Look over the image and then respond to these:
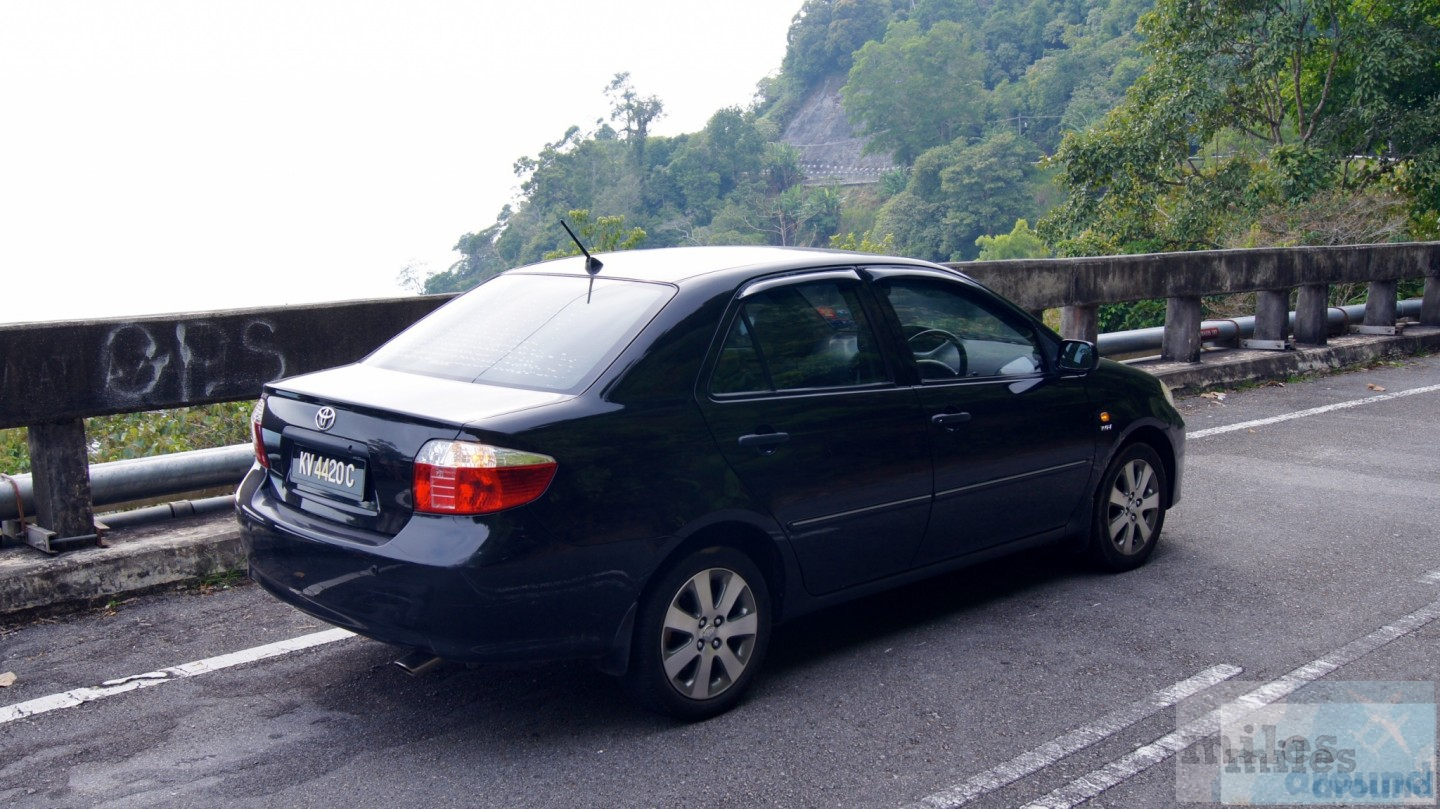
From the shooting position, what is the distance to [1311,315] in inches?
484

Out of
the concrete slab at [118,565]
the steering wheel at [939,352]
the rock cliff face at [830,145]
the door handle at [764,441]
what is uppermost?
the rock cliff face at [830,145]

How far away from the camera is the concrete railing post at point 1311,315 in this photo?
12258mm

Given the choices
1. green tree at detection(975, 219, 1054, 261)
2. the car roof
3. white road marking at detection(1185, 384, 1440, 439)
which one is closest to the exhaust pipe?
the car roof

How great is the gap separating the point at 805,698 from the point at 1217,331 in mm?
8926

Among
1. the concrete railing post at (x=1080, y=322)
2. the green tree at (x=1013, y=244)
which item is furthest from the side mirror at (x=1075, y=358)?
the green tree at (x=1013, y=244)

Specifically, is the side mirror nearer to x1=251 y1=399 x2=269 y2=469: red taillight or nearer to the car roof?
the car roof

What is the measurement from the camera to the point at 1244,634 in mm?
4785

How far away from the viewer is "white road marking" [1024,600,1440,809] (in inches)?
138

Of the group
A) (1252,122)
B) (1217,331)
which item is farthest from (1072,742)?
(1252,122)

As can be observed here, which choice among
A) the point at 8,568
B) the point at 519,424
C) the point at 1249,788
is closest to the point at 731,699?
the point at 519,424

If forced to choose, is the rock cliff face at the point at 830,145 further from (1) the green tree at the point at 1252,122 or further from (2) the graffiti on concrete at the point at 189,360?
(2) the graffiti on concrete at the point at 189,360

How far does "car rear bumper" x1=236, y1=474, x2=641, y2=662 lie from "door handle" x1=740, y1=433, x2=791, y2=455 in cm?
60

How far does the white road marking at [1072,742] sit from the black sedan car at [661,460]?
88 centimetres

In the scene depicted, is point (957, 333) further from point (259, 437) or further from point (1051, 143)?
point (1051, 143)
